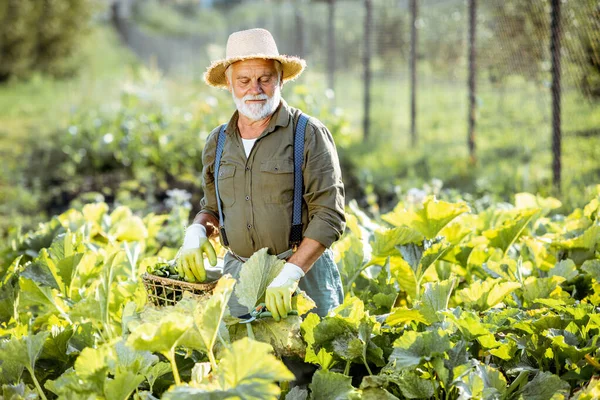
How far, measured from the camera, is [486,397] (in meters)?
1.92

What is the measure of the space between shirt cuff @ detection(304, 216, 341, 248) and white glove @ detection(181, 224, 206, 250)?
1.22ft

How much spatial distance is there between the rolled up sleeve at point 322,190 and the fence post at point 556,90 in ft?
11.0

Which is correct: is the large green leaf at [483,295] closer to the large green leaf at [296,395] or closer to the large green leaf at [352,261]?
the large green leaf at [352,261]

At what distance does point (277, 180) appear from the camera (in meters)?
2.44

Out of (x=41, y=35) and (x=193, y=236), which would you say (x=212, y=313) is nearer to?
(x=193, y=236)

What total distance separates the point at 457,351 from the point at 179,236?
2.85 metres

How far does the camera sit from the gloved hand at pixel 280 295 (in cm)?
218

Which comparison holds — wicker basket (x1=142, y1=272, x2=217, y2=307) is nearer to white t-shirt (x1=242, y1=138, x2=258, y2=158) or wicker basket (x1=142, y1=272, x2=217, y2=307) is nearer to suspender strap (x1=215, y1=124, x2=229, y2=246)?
suspender strap (x1=215, y1=124, x2=229, y2=246)

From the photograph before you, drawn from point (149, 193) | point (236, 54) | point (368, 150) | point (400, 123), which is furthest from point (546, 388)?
point (400, 123)

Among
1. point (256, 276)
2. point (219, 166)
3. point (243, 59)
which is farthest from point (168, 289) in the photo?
point (243, 59)

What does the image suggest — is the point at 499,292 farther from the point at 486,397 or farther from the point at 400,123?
the point at 400,123

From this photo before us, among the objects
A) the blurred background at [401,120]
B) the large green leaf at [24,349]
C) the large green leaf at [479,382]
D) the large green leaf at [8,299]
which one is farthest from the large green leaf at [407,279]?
the blurred background at [401,120]

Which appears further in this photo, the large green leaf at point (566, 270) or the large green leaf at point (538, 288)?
the large green leaf at point (566, 270)

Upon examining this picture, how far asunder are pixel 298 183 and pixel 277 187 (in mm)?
67
